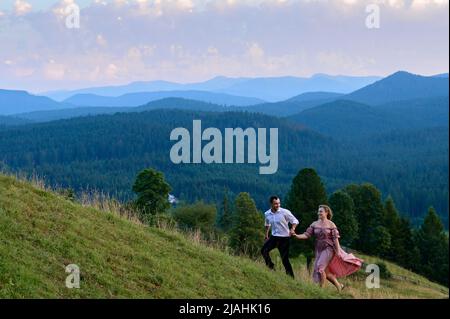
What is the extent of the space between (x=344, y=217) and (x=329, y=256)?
4993 centimetres

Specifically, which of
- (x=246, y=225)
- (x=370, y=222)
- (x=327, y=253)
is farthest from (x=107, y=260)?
(x=370, y=222)

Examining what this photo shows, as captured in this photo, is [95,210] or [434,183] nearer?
[95,210]

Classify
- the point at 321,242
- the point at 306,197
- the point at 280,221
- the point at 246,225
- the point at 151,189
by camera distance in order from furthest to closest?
the point at 306,197 < the point at 246,225 < the point at 151,189 < the point at 280,221 < the point at 321,242

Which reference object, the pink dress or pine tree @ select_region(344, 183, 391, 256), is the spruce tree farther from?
the pink dress

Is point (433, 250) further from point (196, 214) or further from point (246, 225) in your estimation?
point (246, 225)

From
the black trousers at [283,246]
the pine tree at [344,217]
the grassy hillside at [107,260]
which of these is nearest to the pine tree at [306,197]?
the pine tree at [344,217]

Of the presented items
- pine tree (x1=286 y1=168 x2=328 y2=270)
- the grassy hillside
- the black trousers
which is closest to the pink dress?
the grassy hillside

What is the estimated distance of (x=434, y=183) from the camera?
174m

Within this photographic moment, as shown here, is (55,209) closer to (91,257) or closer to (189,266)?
(91,257)

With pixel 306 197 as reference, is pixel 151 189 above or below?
above

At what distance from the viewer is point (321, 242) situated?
12.7 metres
